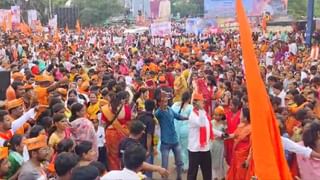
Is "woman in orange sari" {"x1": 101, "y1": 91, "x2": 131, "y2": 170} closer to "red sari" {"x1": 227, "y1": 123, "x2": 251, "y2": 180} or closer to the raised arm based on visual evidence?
the raised arm

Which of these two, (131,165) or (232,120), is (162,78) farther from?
(131,165)

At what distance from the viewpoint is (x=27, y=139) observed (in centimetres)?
592

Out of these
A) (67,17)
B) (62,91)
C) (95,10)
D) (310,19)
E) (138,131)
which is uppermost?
(95,10)

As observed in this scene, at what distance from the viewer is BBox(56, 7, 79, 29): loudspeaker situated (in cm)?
5150

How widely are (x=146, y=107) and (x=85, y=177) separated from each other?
3.45 metres

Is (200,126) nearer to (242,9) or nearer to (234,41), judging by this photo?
(242,9)

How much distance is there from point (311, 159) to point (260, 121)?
1801 millimetres

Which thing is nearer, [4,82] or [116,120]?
[116,120]

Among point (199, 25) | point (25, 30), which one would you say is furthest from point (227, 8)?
point (25, 30)

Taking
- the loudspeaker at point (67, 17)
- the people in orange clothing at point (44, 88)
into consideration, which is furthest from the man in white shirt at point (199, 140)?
the loudspeaker at point (67, 17)

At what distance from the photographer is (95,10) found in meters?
62.1

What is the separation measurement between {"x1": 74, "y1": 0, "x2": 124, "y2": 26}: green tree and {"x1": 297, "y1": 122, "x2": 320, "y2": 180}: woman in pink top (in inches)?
2163

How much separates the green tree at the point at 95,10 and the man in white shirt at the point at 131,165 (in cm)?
5542

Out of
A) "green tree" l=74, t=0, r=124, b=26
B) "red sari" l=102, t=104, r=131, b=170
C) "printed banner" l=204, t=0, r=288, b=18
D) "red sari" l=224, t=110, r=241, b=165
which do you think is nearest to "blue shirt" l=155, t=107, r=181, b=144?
"red sari" l=102, t=104, r=131, b=170
